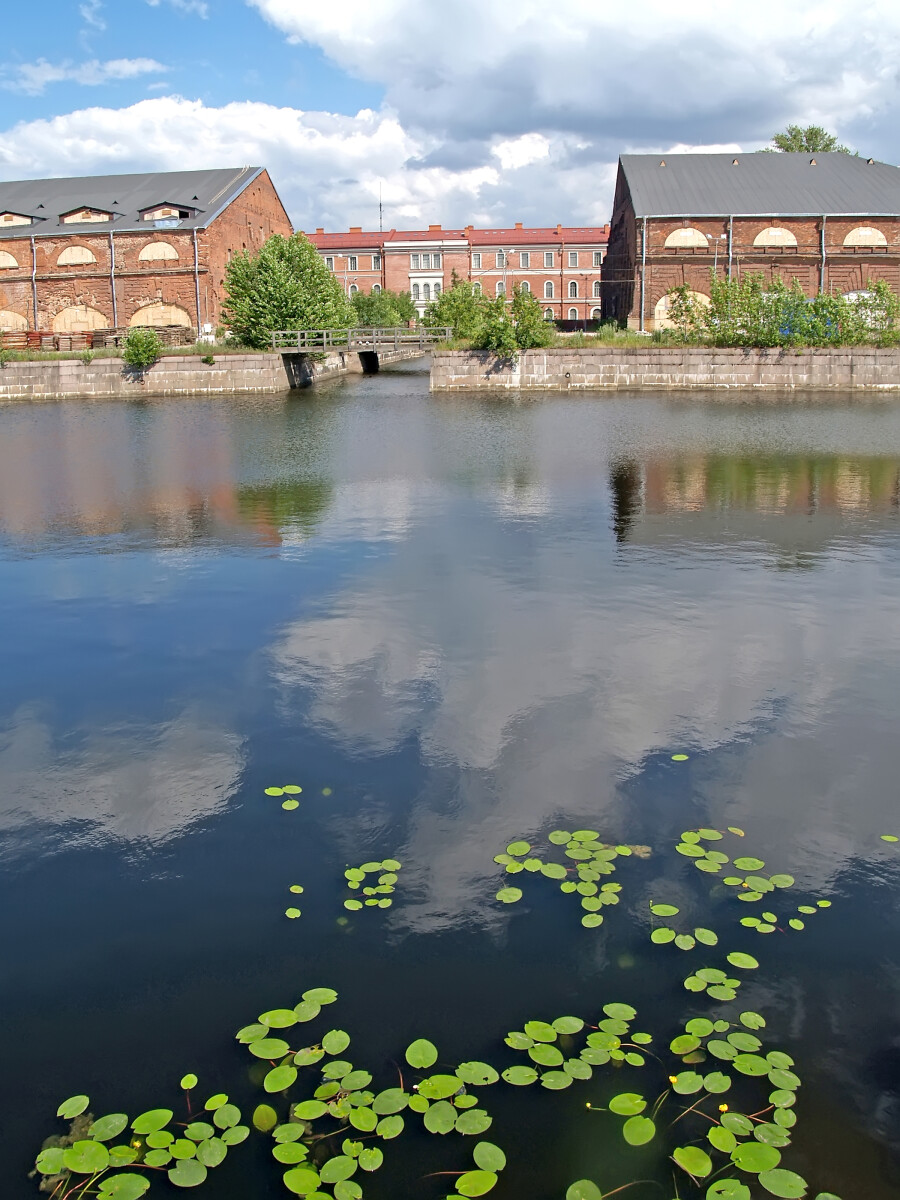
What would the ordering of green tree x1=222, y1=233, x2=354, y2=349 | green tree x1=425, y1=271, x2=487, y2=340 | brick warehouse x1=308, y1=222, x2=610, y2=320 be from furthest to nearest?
brick warehouse x1=308, y1=222, x2=610, y2=320 < green tree x1=425, y1=271, x2=487, y2=340 < green tree x1=222, y1=233, x2=354, y2=349

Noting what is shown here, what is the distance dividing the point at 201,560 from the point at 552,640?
553 centimetres

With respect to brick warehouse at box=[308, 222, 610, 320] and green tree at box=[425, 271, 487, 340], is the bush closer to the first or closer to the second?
green tree at box=[425, 271, 487, 340]

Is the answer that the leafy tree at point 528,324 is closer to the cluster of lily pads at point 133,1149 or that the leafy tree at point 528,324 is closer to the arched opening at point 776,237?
the arched opening at point 776,237

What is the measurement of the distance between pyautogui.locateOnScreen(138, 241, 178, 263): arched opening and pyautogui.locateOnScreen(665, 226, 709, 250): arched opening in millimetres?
27265

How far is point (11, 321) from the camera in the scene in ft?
196

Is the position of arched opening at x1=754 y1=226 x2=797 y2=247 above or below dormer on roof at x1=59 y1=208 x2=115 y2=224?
below

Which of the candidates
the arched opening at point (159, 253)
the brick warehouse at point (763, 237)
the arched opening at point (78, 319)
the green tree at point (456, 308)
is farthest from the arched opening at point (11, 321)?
the brick warehouse at point (763, 237)

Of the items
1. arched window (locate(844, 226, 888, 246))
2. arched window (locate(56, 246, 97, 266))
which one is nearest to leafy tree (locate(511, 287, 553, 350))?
arched window (locate(844, 226, 888, 246))

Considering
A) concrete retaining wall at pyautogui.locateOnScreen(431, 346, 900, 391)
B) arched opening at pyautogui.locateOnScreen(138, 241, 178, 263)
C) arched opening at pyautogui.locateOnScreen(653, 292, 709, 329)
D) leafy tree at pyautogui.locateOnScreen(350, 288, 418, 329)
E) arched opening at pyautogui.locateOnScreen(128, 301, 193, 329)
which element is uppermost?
arched opening at pyautogui.locateOnScreen(138, 241, 178, 263)

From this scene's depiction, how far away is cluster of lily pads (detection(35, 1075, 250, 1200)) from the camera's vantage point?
380 centimetres

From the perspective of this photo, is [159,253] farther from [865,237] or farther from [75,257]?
[865,237]

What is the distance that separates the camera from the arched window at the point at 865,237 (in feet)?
172

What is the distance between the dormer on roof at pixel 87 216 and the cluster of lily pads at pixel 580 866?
60.4m

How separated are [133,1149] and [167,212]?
60038 mm
